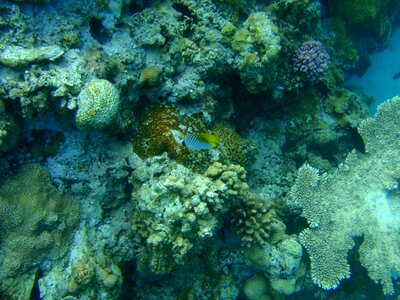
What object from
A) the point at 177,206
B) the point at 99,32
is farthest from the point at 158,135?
the point at 99,32

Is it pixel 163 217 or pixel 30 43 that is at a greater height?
pixel 30 43

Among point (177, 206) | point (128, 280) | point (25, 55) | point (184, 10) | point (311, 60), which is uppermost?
point (311, 60)

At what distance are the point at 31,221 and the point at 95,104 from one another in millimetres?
1538

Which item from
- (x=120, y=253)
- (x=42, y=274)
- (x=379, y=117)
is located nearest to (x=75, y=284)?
(x=42, y=274)

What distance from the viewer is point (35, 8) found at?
3.39m

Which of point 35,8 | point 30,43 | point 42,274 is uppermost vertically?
point 35,8

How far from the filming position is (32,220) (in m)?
3.27

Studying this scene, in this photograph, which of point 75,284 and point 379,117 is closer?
point 75,284

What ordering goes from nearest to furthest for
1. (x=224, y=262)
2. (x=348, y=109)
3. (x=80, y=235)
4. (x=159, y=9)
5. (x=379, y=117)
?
1. (x=80, y=235)
2. (x=159, y=9)
3. (x=224, y=262)
4. (x=379, y=117)
5. (x=348, y=109)

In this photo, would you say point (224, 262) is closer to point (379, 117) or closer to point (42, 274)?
point (42, 274)

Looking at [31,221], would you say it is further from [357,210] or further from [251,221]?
[357,210]

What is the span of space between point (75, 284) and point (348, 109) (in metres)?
5.50

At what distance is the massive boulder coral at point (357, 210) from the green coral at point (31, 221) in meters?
3.45

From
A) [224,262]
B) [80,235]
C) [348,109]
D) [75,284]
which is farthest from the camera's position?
[348,109]
